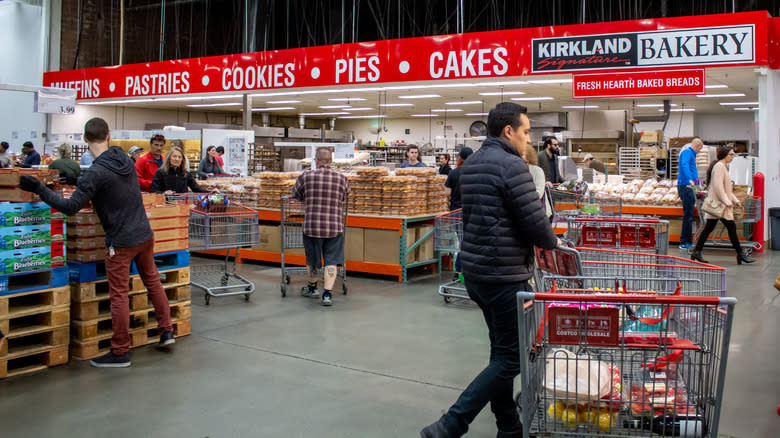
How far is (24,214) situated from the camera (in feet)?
14.3

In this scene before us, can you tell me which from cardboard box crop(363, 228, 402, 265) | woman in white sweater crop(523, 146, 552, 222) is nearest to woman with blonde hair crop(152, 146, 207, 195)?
cardboard box crop(363, 228, 402, 265)

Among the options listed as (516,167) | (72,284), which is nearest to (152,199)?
(72,284)

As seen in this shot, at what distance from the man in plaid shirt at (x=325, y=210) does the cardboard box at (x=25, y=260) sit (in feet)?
8.71

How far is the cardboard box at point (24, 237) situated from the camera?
4.25 meters

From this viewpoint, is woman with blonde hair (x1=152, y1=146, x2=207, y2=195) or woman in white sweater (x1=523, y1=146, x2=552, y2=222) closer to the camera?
woman in white sweater (x1=523, y1=146, x2=552, y2=222)

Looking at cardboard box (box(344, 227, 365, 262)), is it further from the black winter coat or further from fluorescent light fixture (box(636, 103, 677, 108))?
fluorescent light fixture (box(636, 103, 677, 108))

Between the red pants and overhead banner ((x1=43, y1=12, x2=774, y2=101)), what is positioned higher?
overhead banner ((x1=43, y1=12, x2=774, y2=101))

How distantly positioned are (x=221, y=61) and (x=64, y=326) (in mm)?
11672

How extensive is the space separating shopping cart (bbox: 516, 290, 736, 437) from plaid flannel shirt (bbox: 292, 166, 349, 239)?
4.09 meters

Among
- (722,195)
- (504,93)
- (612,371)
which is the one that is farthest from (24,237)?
(504,93)

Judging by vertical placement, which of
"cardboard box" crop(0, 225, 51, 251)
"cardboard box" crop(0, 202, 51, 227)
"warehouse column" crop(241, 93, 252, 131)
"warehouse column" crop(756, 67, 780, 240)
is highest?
"warehouse column" crop(241, 93, 252, 131)

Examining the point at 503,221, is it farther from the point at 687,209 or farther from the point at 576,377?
the point at 687,209

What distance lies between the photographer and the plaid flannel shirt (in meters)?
6.54

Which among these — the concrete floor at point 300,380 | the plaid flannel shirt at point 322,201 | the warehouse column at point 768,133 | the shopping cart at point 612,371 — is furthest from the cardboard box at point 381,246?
the warehouse column at point 768,133
